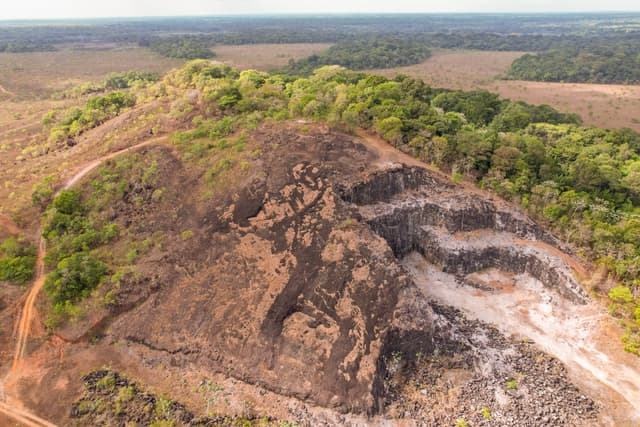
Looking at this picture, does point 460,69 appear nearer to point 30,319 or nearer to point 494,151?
point 494,151

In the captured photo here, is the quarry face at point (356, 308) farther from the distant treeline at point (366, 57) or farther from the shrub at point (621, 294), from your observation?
the distant treeline at point (366, 57)

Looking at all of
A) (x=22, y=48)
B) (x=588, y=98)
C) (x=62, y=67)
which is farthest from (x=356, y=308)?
(x=22, y=48)

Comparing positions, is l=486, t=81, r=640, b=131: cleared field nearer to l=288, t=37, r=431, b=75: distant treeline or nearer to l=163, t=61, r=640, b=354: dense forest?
l=163, t=61, r=640, b=354: dense forest

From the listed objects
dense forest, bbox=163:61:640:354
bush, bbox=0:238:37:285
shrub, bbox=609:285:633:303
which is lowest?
shrub, bbox=609:285:633:303

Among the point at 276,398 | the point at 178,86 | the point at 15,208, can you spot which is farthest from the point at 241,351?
the point at 178,86

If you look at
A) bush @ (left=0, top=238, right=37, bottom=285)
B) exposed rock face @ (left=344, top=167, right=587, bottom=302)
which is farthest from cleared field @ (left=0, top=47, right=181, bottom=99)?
exposed rock face @ (left=344, top=167, right=587, bottom=302)

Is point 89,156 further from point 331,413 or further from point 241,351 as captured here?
point 331,413

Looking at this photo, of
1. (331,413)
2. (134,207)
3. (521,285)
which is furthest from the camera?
(134,207)

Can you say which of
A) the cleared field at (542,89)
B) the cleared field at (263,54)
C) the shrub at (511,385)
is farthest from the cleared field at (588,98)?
the cleared field at (263,54)
